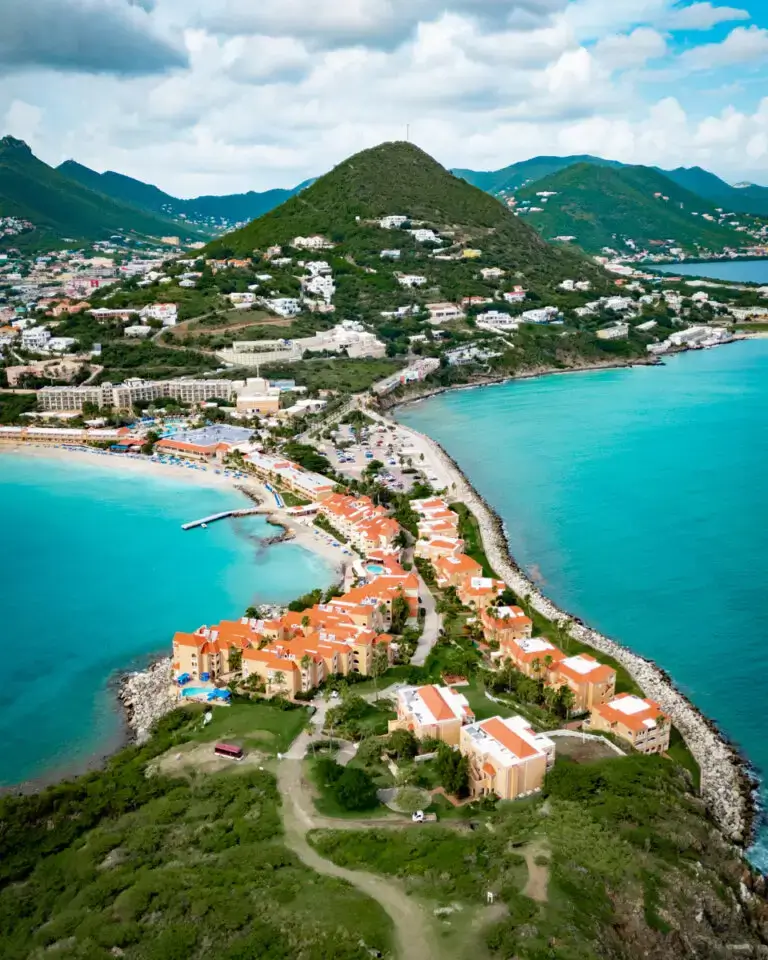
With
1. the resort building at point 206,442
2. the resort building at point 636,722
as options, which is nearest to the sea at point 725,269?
the resort building at point 206,442

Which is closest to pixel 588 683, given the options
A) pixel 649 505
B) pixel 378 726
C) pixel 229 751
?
pixel 378 726

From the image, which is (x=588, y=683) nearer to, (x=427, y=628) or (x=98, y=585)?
(x=427, y=628)

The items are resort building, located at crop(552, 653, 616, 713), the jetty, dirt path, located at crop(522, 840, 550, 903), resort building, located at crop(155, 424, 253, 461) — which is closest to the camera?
dirt path, located at crop(522, 840, 550, 903)

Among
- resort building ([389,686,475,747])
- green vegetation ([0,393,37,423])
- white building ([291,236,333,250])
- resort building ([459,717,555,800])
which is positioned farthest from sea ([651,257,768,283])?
resort building ([459,717,555,800])

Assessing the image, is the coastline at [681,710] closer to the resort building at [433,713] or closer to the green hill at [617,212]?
the resort building at [433,713]

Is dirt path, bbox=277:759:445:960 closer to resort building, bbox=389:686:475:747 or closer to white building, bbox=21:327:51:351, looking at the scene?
resort building, bbox=389:686:475:747

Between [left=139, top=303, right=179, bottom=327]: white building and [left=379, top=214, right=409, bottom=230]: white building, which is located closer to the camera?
[left=139, top=303, right=179, bottom=327]: white building
